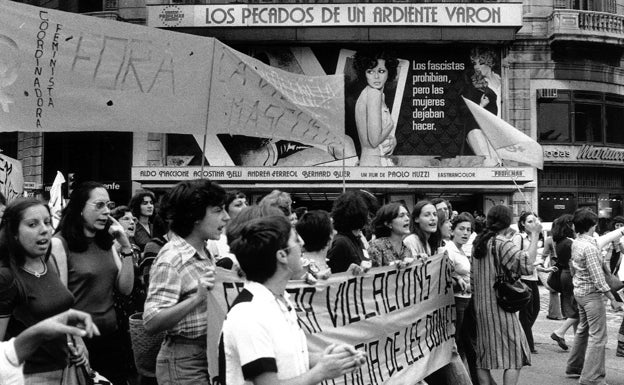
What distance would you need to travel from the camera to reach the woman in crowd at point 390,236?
5984 millimetres

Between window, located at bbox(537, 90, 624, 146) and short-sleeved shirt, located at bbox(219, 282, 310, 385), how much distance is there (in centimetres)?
2095

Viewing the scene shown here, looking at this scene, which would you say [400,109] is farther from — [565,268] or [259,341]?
[259,341]

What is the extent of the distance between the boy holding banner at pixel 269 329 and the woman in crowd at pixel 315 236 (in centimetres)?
Answer: 215

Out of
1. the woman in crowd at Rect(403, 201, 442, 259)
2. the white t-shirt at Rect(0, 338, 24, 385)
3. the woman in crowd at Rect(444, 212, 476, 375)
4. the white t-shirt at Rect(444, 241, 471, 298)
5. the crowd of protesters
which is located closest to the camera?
the white t-shirt at Rect(0, 338, 24, 385)

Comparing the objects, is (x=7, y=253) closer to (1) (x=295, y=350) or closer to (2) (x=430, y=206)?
(1) (x=295, y=350)

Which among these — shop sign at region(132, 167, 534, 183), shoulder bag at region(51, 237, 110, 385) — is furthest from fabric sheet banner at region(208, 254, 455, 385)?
shop sign at region(132, 167, 534, 183)

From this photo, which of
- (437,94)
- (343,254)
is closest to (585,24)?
(437,94)

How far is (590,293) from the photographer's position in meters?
7.54

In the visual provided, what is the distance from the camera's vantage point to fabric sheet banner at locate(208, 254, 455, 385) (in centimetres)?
450

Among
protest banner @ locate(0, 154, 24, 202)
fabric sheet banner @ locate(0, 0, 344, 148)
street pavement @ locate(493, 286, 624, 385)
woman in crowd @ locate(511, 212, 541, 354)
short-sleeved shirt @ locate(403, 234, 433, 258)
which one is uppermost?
fabric sheet banner @ locate(0, 0, 344, 148)

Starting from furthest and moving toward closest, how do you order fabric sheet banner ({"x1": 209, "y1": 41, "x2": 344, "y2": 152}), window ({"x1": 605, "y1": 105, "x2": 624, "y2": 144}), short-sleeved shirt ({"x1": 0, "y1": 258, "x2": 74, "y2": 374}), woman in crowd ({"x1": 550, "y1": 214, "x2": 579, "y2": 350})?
window ({"x1": 605, "y1": 105, "x2": 624, "y2": 144}) < woman in crowd ({"x1": 550, "y1": 214, "x2": 579, "y2": 350}) < fabric sheet banner ({"x1": 209, "y1": 41, "x2": 344, "y2": 152}) < short-sleeved shirt ({"x1": 0, "y1": 258, "x2": 74, "y2": 374})

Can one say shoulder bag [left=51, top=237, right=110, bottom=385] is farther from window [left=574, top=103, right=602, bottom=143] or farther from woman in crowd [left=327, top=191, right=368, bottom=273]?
window [left=574, top=103, right=602, bottom=143]

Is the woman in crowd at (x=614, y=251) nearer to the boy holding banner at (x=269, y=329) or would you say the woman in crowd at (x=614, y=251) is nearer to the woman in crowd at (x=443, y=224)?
the woman in crowd at (x=443, y=224)

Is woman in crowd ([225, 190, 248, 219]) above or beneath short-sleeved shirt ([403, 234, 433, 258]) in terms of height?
above
